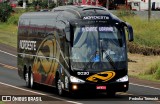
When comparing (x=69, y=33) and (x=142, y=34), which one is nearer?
(x=69, y=33)

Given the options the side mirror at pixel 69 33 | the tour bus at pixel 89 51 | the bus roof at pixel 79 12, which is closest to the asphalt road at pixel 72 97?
the tour bus at pixel 89 51

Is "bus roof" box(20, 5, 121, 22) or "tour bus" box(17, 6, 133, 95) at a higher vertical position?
"bus roof" box(20, 5, 121, 22)

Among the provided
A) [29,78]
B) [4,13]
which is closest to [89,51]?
[29,78]

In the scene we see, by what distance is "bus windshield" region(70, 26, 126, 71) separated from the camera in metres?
22.7

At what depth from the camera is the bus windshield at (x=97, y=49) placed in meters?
22.7

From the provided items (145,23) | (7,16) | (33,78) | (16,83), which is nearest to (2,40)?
(145,23)

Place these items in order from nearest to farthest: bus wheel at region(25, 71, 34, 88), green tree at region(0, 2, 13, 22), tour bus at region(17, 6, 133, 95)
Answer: tour bus at region(17, 6, 133, 95)
bus wheel at region(25, 71, 34, 88)
green tree at region(0, 2, 13, 22)

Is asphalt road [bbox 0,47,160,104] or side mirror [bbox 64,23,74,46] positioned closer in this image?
asphalt road [bbox 0,47,160,104]

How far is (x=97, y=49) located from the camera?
22766 mm

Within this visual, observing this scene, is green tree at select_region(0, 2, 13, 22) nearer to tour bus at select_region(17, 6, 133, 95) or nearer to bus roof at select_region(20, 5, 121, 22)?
bus roof at select_region(20, 5, 121, 22)

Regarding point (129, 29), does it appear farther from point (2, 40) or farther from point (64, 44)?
point (2, 40)

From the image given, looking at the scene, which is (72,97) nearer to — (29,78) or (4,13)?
(29,78)

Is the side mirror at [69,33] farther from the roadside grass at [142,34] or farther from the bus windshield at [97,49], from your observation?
the roadside grass at [142,34]

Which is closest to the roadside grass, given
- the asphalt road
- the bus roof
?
the asphalt road
